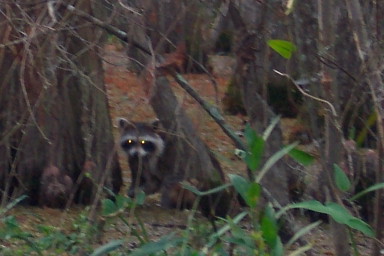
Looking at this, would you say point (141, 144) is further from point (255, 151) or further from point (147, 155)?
point (255, 151)

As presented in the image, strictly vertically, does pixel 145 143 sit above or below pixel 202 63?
below

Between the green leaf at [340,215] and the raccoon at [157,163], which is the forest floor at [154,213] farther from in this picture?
the green leaf at [340,215]

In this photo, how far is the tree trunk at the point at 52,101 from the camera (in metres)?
4.18

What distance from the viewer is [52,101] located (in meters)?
4.79

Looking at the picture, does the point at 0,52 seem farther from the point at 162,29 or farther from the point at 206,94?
the point at 206,94

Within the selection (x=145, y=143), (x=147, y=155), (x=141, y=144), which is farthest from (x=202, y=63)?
(x=145, y=143)

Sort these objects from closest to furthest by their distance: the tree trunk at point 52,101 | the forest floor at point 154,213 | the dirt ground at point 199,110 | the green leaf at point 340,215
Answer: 1. the green leaf at point 340,215
2. the tree trunk at point 52,101
3. the dirt ground at point 199,110
4. the forest floor at point 154,213

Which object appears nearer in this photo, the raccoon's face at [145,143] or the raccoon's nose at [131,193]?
the raccoon's nose at [131,193]

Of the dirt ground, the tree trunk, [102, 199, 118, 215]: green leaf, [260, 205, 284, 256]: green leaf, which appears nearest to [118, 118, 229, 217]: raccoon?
the dirt ground

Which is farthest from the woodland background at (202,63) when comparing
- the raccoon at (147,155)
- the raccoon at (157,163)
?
the raccoon at (147,155)

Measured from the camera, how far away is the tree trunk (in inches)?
165

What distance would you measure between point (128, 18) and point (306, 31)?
3.02 feet

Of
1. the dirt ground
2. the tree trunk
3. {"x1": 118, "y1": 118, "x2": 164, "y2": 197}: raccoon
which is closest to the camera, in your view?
the tree trunk

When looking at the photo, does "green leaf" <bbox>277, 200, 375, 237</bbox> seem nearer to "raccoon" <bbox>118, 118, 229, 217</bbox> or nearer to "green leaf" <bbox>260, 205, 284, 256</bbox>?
"green leaf" <bbox>260, 205, 284, 256</bbox>
